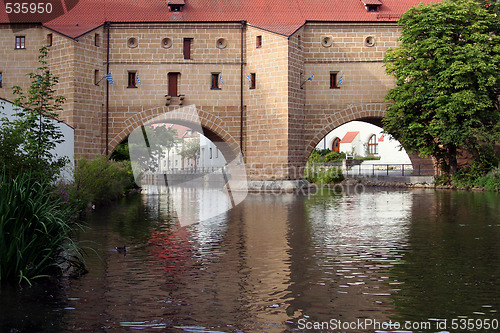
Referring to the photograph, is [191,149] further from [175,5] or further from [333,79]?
[333,79]

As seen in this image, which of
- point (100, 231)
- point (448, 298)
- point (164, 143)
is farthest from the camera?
point (164, 143)

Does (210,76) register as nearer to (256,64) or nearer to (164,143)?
(256,64)

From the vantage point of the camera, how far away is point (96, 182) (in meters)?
23.7

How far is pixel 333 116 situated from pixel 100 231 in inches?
902

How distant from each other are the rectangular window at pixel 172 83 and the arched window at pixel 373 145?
158 ft

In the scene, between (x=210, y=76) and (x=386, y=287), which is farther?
(x=210, y=76)

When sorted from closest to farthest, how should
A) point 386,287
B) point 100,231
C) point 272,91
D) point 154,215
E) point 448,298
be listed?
point 448,298, point 386,287, point 100,231, point 154,215, point 272,91

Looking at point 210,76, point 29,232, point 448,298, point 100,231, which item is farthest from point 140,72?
point 448,298

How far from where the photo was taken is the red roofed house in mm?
34312

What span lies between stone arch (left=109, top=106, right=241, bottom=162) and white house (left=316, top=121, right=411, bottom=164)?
36254 mm

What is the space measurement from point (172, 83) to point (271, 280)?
1082 inches

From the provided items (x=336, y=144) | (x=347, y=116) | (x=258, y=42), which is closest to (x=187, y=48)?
(x=258, y=42)

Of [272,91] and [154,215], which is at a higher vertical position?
[272,91]

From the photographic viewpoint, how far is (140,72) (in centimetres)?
3503
